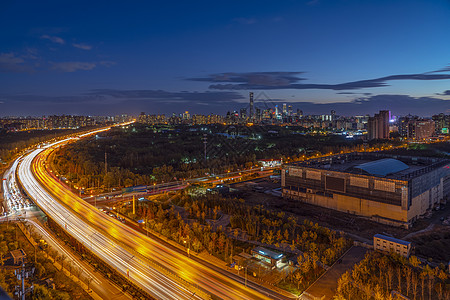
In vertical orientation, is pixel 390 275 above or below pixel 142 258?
below

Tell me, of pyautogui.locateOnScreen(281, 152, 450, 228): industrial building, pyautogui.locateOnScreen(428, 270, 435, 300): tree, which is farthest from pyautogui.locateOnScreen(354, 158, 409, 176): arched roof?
pyautogui.locateOnScreen(428, 270, 435, 300): tree

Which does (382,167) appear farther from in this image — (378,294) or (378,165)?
(378,294)

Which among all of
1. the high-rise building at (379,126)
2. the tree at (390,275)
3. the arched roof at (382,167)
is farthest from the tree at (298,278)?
the high-rise building at (379,126)

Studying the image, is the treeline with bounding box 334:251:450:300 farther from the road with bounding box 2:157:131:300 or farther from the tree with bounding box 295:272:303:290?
the road with bounding box 2:157:131:300

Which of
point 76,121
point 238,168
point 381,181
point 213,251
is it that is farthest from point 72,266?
point 76,121

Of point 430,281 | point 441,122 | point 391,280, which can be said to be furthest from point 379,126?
point 430,281

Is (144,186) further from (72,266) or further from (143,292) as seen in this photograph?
(143,292)
